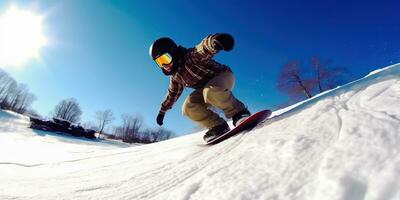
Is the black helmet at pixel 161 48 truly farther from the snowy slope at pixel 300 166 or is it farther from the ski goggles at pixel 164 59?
the snowy slope at pixel 300 166

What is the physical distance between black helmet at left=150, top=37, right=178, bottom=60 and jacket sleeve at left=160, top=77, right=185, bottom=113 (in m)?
0.43

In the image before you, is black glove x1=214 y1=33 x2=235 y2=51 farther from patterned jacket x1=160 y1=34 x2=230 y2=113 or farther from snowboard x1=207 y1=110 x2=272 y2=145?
snowboard x1=207 y1=110 x2=272 y2=145

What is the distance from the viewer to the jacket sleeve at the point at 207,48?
234cm

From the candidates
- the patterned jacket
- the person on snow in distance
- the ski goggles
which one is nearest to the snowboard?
the person on snow in distance

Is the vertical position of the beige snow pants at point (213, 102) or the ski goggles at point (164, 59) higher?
the ski goggles at point (164, 59)

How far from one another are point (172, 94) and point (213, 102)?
0.95 metres

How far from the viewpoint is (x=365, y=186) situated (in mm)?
745

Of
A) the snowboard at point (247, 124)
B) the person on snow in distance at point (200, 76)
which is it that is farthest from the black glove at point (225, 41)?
the snowboard at point (247, 124)

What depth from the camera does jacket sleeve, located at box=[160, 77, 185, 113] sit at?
313 cm

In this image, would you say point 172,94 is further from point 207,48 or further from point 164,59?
point 207,48

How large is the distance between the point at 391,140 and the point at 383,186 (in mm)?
289

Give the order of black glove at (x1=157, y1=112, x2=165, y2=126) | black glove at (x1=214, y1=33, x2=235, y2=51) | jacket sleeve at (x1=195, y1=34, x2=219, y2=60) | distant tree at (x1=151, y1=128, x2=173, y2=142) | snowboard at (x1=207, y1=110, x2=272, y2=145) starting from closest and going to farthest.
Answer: snowboard at (x1=207, y1=110, x2=272, y2=145), black glove at (x1=214, y1=33, x2=235, y2=51), jacket sleeve at (x1=195, y1=34, x2=219, y2=60), black glove at (x1=157, y1=112, x2=165, y2=126), distant tree at (x1=151, y1=128, x2=173, y2=142)

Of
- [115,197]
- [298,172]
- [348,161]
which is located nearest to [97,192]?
[115,197]

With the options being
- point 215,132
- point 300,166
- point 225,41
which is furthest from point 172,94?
point 300,166
